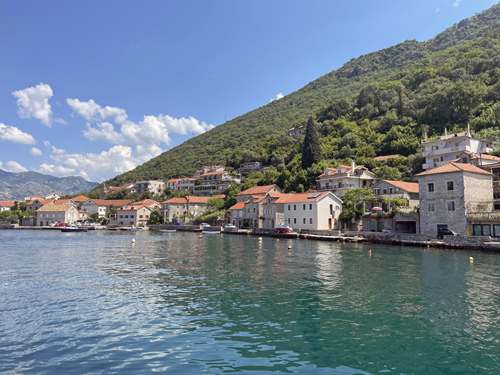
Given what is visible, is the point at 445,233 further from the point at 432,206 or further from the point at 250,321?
the point at 250,321

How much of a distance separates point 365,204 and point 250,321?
157 feet

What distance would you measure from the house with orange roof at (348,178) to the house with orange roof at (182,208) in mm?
43841

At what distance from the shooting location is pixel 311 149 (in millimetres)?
85812

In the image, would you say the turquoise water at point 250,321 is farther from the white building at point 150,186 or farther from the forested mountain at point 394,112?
the white building at point 150,186

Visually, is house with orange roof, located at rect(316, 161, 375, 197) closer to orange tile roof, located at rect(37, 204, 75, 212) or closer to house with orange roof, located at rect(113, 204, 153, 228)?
house with orange roof, located at rect(113, 204, 153, 228)

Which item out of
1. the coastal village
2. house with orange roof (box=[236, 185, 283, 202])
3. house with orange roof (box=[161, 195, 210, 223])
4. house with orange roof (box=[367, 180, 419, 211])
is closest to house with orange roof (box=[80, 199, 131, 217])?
the coastal village

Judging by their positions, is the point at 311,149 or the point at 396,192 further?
the point at 311,149

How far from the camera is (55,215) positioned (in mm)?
108250

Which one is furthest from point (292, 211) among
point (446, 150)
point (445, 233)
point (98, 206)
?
point (98, 206)

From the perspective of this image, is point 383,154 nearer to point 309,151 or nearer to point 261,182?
point 309,151

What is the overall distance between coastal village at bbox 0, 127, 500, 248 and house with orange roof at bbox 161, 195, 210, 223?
1.03 feet

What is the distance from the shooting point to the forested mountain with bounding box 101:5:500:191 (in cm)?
7956

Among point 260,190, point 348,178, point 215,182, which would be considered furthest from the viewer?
point 215,182

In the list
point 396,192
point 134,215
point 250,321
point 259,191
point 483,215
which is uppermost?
point 259,191
